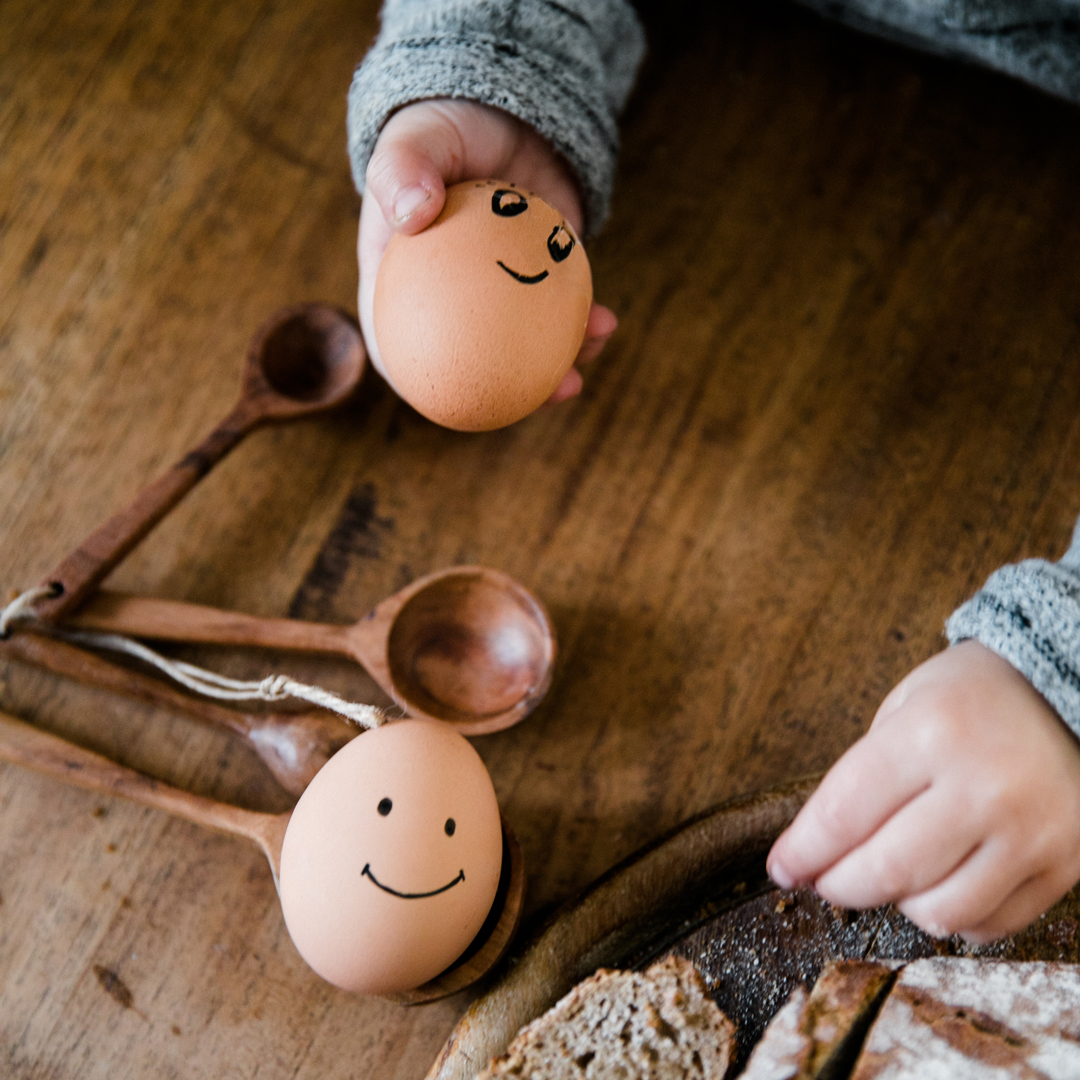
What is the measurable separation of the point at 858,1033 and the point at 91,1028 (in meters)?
0.56

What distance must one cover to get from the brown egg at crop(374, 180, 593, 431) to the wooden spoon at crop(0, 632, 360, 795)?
10.4 inches

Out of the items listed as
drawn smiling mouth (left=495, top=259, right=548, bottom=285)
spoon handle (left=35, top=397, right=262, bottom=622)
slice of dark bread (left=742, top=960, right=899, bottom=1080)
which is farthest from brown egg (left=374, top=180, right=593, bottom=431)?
slice of dark bread (left=742, top=960, right=899, bottom=1080)

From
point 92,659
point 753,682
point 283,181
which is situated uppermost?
point 283,181

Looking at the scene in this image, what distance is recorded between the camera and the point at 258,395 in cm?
71

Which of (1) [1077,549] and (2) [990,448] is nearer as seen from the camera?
(1) [1077,549]

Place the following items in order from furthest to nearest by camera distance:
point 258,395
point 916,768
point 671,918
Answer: point 258,395
point 671,918
point 916,768

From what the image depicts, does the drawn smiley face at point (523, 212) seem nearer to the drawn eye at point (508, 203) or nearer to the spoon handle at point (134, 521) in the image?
the drawn eye at point (508, 203)

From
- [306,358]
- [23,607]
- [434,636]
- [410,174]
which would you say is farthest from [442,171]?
[23,607]

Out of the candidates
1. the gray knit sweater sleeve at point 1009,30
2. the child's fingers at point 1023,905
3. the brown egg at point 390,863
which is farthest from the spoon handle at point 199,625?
the gray knit sweater sleeve at point 1009,30

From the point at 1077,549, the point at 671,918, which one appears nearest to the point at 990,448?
the point at 1077,549

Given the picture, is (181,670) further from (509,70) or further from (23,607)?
(509,70)

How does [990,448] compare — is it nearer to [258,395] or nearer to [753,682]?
[753,682]

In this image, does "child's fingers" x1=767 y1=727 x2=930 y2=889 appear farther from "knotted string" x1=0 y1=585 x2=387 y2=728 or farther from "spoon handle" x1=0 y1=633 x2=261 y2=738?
"spoon handle" x1=0 y1=633 x2=261 y2=738

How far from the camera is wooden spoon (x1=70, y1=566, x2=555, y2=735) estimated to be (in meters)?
0.65
